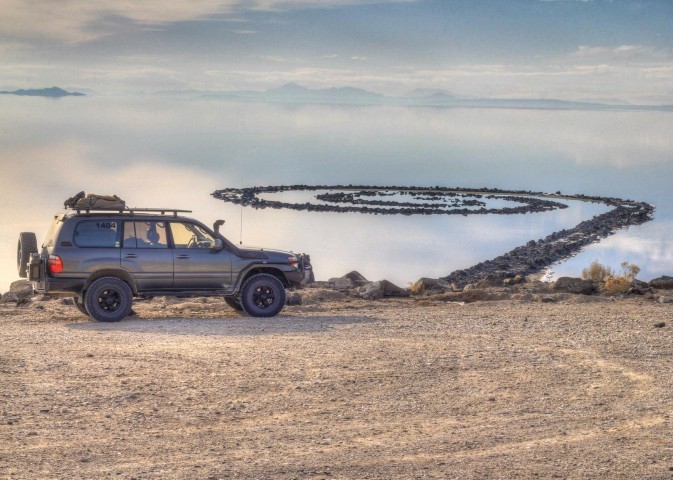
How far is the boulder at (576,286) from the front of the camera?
84.0 ft

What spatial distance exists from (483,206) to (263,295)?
37.6 metres

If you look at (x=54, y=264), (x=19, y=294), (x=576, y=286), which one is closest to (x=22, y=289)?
(x=19, y=294)

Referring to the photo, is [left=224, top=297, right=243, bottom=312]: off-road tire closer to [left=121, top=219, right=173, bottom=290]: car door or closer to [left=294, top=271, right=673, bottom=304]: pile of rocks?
[left=121, top=219, right=173, bottom=290]: car door

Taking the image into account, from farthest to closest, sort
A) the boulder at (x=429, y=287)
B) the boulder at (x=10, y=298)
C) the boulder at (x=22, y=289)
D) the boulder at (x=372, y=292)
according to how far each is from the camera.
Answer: the boulder at (x=429, y=287) < the boulder at (x=372, y=292) < the boulder at (x=22, y=289) < the boulder at (x=10, y=298)

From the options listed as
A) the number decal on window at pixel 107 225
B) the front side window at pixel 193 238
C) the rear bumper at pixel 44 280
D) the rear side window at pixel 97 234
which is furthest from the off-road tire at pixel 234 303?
the rear bumper at pixel 44 280

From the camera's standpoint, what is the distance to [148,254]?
20219 mm

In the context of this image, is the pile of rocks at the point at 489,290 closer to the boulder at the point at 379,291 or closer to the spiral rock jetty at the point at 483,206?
the boulder at the point at 379,291

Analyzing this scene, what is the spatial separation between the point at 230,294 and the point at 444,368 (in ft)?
20.2

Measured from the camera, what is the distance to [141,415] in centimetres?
1305

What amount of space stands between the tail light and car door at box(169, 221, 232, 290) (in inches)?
77.2

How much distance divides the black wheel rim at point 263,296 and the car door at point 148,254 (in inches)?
60.2

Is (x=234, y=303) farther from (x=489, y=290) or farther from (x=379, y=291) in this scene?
(x=489, y=290)

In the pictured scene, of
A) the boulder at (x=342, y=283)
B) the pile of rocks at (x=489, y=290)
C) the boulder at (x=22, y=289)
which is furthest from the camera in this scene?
the boulder at (x=342, y=283)

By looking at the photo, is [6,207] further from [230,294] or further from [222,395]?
[222,395]
